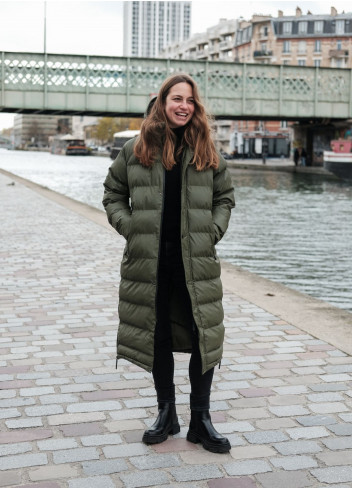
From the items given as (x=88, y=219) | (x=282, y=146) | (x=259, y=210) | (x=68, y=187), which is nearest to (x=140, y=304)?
(x=88, y=219)

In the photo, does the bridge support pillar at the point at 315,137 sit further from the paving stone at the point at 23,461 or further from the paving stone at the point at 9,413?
the paving stone at the point at 23,461

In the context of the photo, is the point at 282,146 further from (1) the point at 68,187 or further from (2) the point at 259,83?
(1) the point at 68,187

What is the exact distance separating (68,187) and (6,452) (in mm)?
33504

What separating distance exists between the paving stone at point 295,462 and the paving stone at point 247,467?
6 cm

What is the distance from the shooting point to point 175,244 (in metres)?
3.90

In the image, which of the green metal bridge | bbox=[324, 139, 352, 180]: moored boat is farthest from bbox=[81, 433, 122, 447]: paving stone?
bbox=[324, 139, 352, 180]: moored boat

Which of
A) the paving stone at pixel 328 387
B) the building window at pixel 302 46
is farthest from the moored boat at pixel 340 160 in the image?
the building window at pixel 302 46

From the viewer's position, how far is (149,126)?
3.90 metres

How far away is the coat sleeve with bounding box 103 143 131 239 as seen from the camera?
4016 mm

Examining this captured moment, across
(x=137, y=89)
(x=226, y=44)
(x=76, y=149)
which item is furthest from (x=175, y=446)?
(x=76, y=149)

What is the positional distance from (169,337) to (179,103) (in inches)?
47.7

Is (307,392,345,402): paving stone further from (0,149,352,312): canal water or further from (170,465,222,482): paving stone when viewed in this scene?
(0,149,352,312): canal water

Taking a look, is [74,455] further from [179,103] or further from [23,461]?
[179,103]

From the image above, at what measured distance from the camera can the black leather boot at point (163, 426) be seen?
3.94 m
